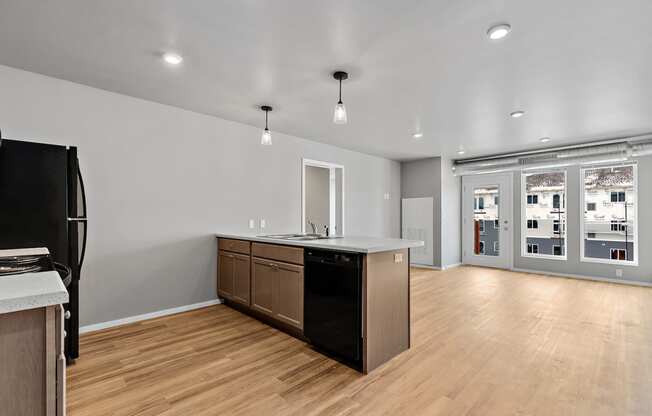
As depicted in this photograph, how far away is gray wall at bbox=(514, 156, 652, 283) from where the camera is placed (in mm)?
5344

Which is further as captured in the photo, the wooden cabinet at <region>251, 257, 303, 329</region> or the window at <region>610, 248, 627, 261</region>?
the window at <region>610, 248, 627, 261</region>

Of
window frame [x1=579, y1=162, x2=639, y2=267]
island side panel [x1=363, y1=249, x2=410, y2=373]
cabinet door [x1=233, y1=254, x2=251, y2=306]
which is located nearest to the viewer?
island side panel [x1=363, y1=249, x2=410, y2=373]

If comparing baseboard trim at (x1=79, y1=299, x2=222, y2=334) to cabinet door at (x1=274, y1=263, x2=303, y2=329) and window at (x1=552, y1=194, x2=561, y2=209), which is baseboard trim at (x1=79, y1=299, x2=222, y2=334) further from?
window at (x1=552, y1=194, x2=561, y2=209)

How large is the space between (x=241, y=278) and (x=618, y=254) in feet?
20.9

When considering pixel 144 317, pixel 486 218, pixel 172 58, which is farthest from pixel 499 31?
pixel 486 218

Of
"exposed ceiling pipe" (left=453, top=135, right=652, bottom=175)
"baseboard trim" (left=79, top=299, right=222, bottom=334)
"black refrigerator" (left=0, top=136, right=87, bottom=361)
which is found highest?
"exposed ceiling pipe" (left=453, top=135, right=652, bottom=175)

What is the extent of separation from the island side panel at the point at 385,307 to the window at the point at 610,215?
5150 millimetres

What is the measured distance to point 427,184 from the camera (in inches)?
279

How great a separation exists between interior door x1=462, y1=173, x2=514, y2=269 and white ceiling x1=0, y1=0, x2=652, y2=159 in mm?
2830

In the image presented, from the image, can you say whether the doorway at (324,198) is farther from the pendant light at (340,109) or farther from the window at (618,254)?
the window at (618,254)

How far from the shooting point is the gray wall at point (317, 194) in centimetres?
681

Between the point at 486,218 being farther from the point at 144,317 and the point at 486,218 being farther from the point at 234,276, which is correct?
the point at 144,317

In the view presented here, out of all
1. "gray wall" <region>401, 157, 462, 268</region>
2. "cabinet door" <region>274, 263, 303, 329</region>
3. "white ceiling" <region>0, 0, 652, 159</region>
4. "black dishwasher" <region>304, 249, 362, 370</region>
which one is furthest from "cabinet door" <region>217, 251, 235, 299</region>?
"gray wall" <region>401, 157, 462, 268</region>

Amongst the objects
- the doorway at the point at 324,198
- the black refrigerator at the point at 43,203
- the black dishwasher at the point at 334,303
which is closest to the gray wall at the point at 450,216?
the doorway at the point at 324,198
